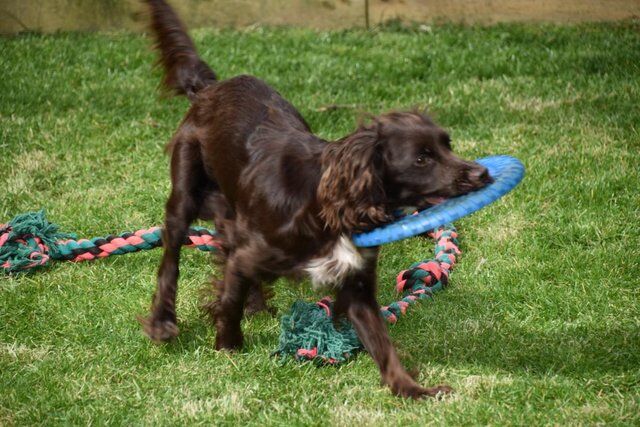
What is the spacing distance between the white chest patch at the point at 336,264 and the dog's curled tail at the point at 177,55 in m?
1.72

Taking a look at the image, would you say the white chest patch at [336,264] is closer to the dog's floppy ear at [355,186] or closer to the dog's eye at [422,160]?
the dog's floppy ear at [355,186]

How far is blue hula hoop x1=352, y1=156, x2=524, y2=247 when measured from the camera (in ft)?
12.7

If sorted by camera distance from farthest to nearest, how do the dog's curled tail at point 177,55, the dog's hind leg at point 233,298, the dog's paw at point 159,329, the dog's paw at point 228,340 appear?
the dog's curled tail at point 177,55
the dog's paw at point 159,329
the dog's paw at point 228,340
the dog's hind leg at point 233,298

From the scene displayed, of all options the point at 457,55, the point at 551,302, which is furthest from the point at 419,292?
the point at 457,55

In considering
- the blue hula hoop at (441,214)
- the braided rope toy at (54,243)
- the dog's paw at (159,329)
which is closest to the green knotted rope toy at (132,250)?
the braided rope toy at (54,243)

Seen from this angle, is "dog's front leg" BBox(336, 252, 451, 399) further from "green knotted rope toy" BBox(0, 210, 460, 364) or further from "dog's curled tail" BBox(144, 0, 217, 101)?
"dog's curled tail" BBox(144, 0, 217, 101)

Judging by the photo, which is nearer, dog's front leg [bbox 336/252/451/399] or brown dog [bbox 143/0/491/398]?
brown dog [bbox 143/0/491/398]

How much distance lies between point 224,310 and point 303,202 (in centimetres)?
70

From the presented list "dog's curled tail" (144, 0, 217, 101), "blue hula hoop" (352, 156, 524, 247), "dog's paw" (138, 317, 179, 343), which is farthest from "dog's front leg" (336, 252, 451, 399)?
"dog's curled tail" (144, 0, 217, 101)

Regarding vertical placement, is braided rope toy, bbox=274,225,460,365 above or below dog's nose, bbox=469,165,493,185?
below

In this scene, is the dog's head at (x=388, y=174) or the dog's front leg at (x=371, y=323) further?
the dog's front leg at (x=371, y=323)

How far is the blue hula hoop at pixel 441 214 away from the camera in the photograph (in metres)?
3.87

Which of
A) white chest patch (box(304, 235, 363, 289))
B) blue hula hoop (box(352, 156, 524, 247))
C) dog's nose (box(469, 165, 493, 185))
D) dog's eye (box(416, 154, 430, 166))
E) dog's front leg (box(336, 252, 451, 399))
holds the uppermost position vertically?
dog's eye (box(416, 154, 430, 166))

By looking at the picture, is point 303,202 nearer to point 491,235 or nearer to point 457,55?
point 491,235
